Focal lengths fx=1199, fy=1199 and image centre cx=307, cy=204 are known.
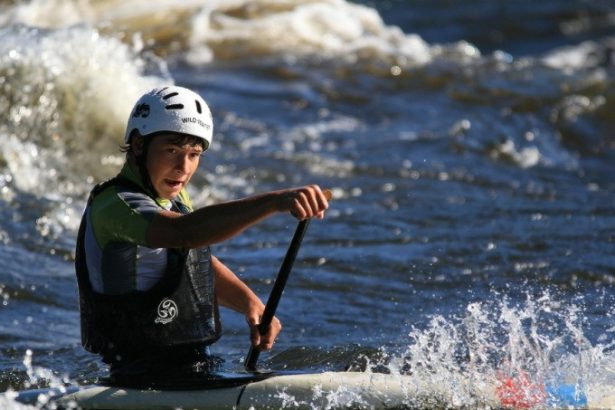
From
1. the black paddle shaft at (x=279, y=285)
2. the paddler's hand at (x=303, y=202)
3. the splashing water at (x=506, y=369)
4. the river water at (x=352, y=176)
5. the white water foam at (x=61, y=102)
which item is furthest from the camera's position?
the white water foam at (x=61, y=102)

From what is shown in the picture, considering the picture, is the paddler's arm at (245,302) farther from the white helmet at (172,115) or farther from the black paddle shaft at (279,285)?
the white helmet at (172,115)

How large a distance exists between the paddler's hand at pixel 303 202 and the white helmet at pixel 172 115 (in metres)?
0.68

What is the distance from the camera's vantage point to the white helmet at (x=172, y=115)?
4.51 metres

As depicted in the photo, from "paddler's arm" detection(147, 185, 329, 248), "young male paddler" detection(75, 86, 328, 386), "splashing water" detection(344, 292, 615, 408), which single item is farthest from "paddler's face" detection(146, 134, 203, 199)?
"splashing water" detection(344, 292, 615, 408)

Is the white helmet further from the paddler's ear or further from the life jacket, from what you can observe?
the life jacket

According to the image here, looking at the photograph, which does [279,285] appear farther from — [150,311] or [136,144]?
[136,144]

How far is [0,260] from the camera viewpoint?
7.67m

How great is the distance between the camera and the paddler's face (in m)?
4.51

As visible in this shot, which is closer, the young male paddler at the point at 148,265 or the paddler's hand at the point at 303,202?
the paddler's hand at the point at 303,202

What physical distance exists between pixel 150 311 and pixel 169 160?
0.58m

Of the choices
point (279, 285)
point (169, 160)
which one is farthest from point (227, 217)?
point (279, 285)

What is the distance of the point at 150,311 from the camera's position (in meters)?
4.57

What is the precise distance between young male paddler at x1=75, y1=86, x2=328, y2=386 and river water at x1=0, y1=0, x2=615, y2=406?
94cm

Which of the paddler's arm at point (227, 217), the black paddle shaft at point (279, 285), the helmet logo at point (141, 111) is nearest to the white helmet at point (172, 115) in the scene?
the helmet logo at point (141, 111)
